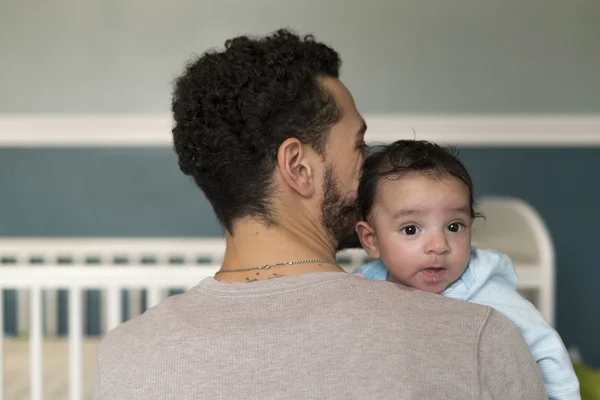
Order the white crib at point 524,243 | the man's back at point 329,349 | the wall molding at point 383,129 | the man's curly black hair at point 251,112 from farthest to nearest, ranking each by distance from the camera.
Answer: the wall molding at point 383,129 < the white crib at point 524,243 < the man's curly black hair at point 251,112 < the man's back at point 329,349

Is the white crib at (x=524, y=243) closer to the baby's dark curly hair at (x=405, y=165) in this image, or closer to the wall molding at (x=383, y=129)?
the wall molding at (x=383, y=129)

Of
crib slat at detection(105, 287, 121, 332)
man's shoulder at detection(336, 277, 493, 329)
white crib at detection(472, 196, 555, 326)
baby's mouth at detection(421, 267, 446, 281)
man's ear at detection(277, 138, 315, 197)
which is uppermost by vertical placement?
man's ear at detection(277, 138, 315, 197)

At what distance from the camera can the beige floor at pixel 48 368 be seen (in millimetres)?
1932

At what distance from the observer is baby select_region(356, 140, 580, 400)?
1.09 metres

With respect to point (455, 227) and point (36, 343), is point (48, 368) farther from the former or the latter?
point (455, 227)

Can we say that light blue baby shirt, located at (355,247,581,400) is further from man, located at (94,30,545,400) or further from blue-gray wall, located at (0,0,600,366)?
blue-gray wall, located at (0,0,600,366)

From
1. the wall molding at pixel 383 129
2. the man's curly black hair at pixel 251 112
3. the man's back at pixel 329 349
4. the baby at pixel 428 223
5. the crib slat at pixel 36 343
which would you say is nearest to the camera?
the man's back at pixel 329 349

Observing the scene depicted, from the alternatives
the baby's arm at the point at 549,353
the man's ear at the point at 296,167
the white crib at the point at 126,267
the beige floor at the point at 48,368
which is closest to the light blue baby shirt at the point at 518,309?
the baby's arm at the point at 549,353

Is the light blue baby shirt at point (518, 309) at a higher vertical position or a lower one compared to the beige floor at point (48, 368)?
higher

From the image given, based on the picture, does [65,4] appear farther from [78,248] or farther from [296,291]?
[296,291]

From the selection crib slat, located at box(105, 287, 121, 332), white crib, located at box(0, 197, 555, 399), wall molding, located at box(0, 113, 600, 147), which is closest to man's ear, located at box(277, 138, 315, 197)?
white crib, located at box(0, 197, 555, 399)

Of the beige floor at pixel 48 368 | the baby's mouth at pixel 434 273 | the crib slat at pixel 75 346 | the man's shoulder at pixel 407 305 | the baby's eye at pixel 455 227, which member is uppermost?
the baby's eye at pixel 455 227

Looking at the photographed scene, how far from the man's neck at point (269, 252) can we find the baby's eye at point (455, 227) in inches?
8.0

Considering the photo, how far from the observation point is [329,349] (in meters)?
0.84
